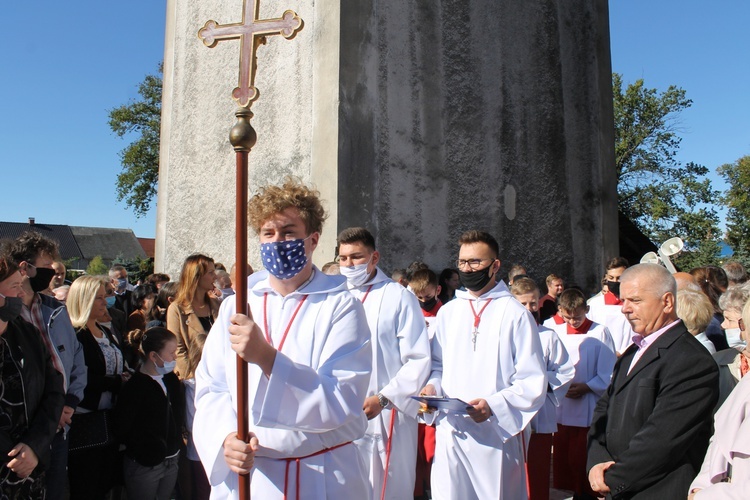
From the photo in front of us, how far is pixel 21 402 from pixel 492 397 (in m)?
2.69

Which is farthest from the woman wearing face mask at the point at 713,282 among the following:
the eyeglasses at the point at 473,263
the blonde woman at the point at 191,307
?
the blonde woman at the point at 191,307

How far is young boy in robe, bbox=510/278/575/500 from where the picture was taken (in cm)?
571

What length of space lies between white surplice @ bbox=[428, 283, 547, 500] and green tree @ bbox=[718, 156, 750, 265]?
2424cm

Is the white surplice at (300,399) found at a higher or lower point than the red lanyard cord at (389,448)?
higher

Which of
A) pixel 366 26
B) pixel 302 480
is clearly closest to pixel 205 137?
pixel 366 26

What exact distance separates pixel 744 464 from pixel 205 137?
30.7 ft

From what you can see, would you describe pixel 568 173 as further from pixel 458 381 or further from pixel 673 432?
pixel 673 432

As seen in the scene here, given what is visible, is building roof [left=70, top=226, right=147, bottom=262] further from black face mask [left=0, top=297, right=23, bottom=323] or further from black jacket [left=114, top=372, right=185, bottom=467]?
Answer: black face mask [left=0, top=297, right=23, bottom=323]

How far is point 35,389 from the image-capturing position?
3.94 m

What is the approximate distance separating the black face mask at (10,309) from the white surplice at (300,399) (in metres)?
1.29

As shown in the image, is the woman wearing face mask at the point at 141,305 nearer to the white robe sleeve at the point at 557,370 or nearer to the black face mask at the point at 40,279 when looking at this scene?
the black face mask at the point at 40,279

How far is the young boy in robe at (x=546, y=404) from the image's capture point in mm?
5715

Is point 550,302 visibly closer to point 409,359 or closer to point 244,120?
point 409,359

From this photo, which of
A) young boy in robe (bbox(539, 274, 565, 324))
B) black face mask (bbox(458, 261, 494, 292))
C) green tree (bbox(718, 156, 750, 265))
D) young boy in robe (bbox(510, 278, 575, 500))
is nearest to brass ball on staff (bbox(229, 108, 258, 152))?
black face mask (bbox(458, 261, 494, 292))
